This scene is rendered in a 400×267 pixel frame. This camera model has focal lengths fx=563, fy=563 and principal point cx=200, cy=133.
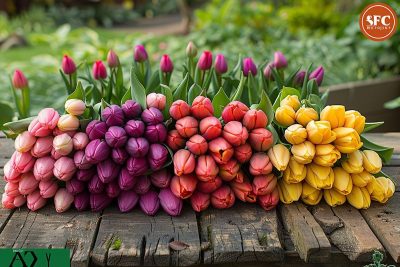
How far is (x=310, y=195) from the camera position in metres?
1.59

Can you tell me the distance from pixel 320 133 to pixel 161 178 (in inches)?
17.8

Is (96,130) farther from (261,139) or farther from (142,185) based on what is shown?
(261,139)

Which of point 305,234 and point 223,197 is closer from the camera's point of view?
point 305,234

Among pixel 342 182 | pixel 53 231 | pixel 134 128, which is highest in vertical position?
pixel 134 128

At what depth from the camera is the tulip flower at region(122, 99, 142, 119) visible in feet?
5.18

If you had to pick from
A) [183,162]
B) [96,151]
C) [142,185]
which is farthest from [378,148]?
[96,151]

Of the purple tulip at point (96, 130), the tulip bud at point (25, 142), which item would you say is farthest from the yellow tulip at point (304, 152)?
the tulip bud at point (25, 142)

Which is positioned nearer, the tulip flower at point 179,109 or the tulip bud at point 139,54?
the tulip flower at point 179,109

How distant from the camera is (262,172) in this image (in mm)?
1538

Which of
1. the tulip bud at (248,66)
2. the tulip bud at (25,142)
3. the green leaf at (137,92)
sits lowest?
the tulip bud at (25,142)

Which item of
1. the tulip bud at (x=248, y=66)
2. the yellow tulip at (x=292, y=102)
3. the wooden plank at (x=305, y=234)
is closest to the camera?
the wooden plank at (x=305, y=234)

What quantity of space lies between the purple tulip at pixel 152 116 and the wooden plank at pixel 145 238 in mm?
258

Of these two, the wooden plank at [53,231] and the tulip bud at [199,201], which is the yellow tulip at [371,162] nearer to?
the tulip bud at [199,201]

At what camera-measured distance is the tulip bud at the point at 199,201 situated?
5.16ft
